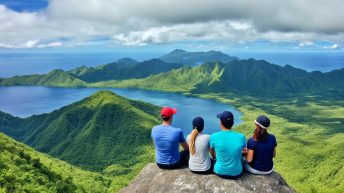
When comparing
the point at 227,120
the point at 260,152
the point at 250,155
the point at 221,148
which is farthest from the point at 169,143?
the point at 260,152

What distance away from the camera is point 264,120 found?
1527 centimetres

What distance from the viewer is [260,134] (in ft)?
51.6

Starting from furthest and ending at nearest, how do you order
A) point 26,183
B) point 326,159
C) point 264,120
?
point 326,159 → point 26,183 → point 264,120

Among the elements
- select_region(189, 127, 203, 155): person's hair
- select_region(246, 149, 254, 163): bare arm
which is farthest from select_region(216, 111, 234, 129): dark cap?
select_region(246, 149, 254, 163): bare arm

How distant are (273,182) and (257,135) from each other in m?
2.38

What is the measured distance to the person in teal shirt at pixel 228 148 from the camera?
1564cm

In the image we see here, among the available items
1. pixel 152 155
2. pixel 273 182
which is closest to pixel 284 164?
pixel 152 155

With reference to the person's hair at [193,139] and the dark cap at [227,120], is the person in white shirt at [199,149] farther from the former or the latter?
the dark cap at [227,120]

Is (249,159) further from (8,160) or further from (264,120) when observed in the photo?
(8,160)

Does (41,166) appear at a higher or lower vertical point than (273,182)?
lower

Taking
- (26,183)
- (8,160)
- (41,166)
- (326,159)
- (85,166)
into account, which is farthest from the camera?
(85,166)

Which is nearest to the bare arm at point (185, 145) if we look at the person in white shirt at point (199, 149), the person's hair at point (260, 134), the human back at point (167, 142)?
the human back at point (167, 142)

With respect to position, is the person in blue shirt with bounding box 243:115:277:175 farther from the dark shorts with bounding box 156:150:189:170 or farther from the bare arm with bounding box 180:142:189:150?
the dark shorts with bounding box 156:150:189:170

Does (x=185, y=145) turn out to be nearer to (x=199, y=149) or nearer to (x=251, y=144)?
(x=199, y=149)
